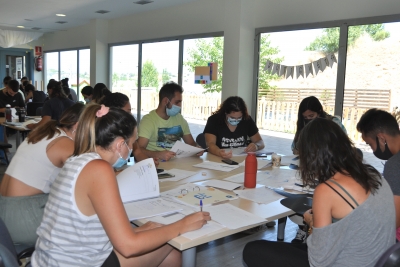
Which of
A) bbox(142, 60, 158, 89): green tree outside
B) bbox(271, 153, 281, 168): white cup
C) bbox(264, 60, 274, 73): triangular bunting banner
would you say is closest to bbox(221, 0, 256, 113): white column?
bbox(264, 60, 274, 73): triangular bunting banner

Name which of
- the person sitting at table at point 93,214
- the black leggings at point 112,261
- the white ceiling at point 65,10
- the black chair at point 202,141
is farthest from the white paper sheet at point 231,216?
the white ceiling at point 65,10

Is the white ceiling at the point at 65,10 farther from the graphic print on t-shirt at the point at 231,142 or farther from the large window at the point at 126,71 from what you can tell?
the graphic print on t-shirt at the point at 231,142

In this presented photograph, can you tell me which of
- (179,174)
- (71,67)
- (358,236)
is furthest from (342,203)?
(71,67)

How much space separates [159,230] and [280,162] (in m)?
1.66

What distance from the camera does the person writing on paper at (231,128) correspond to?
3.37m

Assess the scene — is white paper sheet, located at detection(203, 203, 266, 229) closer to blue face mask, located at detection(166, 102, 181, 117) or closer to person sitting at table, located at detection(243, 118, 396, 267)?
person sitting at table, located at detection(243, 118, 396, 267)

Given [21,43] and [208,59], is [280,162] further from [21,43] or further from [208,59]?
[21,43]

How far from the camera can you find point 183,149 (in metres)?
2.93

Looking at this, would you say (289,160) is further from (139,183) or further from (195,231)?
(195,231)

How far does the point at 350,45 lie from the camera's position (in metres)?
4.56

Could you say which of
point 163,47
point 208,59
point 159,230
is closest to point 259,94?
point 208,59

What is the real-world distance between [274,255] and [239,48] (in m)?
4.13

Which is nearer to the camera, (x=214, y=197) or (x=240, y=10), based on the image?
(x=214, y=197)

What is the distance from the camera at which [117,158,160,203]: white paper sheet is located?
1.89 metres
